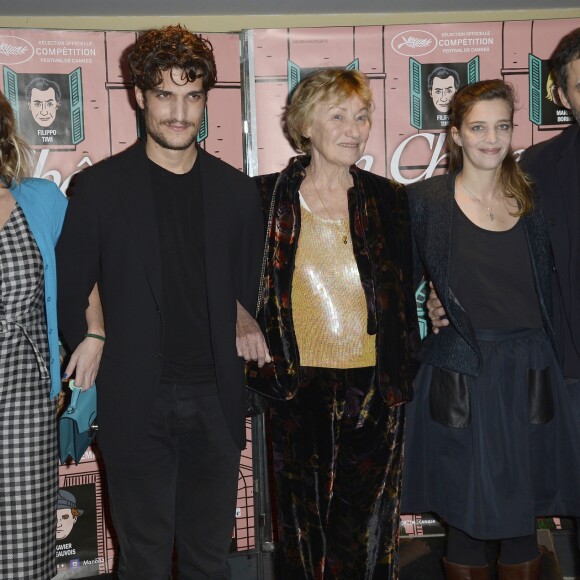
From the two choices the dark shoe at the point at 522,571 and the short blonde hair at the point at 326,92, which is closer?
the short blonde hair at the point at 326,92

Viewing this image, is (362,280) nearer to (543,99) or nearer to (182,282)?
(182,282)

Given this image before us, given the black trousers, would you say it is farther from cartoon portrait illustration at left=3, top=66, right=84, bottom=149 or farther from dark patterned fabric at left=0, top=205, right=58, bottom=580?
cartoon portrait illustration at left=3, top=66, right=84, bottom=149

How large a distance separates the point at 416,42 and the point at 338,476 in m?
1.81

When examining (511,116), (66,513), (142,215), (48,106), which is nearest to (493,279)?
(511,116)

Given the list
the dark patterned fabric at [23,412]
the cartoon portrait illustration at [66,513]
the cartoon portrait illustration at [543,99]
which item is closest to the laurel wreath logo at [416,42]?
the cartoon portrait illustration at [543,99]

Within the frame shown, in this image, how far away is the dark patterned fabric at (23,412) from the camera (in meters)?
2.08

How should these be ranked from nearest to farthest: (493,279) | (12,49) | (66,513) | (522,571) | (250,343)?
(250,343)
(493,279)
(522,571)
(12,49)
(66,513)

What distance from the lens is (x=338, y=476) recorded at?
244 cm

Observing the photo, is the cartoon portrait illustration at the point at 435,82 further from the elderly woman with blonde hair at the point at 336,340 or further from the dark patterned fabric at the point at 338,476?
the dark patterned fabric at the point at 338,476

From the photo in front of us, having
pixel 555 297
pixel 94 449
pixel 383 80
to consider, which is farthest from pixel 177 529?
pixel 383 80

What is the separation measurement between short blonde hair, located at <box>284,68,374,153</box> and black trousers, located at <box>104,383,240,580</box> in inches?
36.5

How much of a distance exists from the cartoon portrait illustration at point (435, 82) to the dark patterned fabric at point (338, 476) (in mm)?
1319

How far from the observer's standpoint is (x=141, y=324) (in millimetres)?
2172

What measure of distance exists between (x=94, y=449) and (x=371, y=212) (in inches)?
61.3
